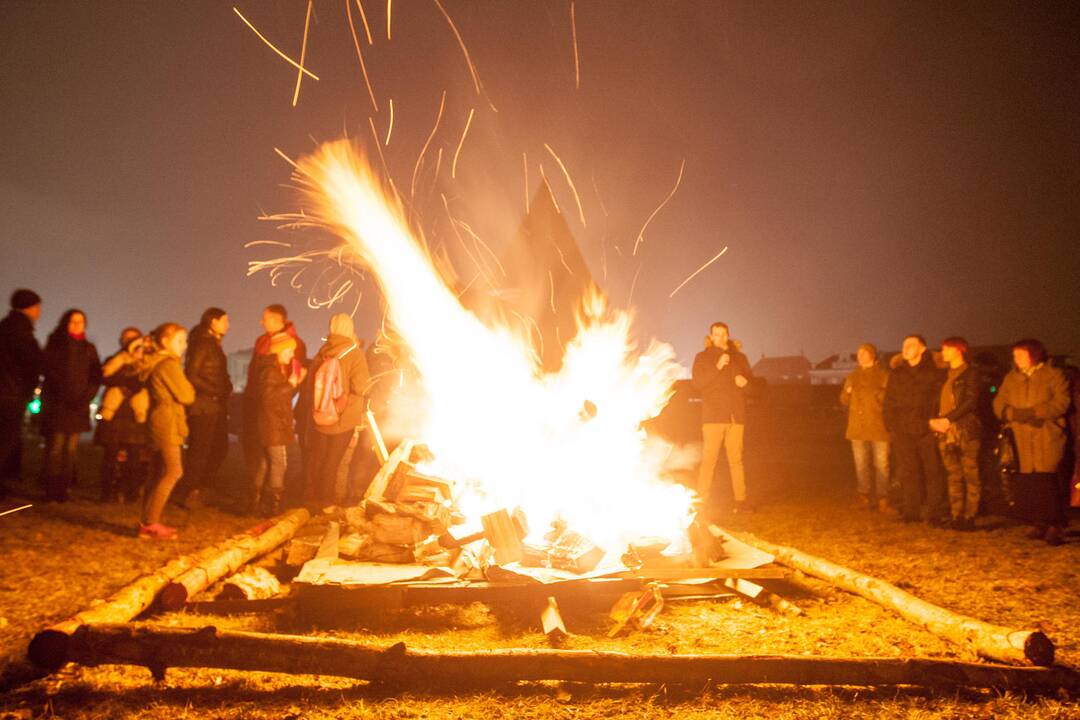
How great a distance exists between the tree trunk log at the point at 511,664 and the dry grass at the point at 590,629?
0.12 metres

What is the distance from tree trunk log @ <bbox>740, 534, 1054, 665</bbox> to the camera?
3604mm

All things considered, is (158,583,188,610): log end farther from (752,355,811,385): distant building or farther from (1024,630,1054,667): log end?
(752,355,811,385): distant building

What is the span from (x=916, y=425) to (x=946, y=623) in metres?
4.56

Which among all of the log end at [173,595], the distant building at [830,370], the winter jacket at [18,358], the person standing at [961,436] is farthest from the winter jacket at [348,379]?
the distant building at [830,370]

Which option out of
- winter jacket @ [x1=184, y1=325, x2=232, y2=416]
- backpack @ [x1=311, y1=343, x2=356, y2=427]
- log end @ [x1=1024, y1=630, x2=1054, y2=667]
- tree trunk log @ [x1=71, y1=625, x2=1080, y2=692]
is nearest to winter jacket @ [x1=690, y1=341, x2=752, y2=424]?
backpack @ [x1=311, y1=343, x2=356, y2=427]

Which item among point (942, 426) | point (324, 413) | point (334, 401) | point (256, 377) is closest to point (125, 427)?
point (256, 377)

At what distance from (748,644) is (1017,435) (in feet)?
17.0

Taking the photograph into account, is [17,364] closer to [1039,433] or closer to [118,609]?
[118,609]

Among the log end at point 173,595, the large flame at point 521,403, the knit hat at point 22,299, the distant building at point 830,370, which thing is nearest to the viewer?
the log end at point 173,595

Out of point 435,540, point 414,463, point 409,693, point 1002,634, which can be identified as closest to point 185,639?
point 409,693

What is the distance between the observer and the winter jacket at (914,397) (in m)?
8.22

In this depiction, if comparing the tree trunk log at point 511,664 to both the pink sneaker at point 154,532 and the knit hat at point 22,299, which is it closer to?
the pink sneaker at point 154,532

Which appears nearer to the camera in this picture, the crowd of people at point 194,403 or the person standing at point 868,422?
the crowd of people at point 194,403

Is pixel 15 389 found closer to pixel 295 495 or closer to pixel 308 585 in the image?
pixel 295 495
